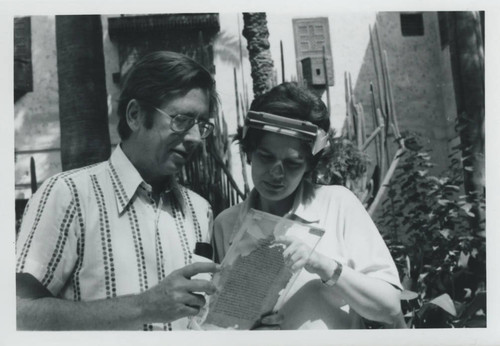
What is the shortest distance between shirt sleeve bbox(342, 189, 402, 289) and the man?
621 millimetres

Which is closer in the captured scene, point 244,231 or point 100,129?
point 244,231

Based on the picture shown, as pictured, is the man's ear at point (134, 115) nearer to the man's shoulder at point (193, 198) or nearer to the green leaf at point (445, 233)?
the man's shoulder at point (193, 198)

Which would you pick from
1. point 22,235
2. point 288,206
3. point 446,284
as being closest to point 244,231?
point 288,206

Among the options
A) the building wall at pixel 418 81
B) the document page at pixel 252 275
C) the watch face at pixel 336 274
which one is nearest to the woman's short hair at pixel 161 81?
the document page at pixel 252 275

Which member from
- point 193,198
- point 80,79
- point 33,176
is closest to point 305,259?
point 193,198

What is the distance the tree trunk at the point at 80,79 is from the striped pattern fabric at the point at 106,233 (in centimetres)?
92

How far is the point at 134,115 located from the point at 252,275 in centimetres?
89

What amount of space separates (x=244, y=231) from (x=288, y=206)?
0.23 m

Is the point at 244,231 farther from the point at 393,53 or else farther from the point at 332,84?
the point at 393,53

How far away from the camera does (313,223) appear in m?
2.70

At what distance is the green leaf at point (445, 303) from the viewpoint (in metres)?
3.50

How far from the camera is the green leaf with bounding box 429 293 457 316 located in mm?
3498

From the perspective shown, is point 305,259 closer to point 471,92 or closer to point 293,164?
point 293,164

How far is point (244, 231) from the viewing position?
2.80 meters
